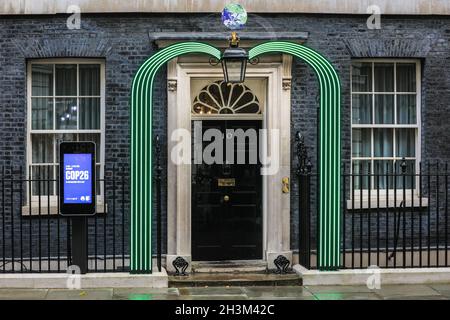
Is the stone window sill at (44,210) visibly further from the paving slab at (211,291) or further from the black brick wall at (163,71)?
the paving slab at (211,291)

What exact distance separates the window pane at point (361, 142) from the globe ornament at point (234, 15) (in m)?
2.56

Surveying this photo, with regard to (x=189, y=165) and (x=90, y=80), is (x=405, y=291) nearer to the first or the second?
(x=189, y=165)

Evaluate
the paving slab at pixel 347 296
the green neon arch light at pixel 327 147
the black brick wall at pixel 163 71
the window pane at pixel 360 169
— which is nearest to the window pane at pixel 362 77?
the black brick wall at pixel 163 71

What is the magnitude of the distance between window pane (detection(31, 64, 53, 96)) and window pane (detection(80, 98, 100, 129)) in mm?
540

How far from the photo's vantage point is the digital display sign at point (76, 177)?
1048 cm

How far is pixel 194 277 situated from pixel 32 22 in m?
4.52

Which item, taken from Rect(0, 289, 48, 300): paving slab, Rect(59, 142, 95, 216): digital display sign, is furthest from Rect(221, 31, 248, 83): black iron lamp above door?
Rect(0, 289, 48, 300): paving slab

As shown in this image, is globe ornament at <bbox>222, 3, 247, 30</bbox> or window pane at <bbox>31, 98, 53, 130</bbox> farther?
window pane at <bbox>31, 98, 53, 130</bbox>

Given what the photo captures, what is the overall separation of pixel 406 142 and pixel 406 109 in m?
0.53

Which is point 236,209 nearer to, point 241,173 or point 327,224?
point 241,173

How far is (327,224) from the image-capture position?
36.1ft

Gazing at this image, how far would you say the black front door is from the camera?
12.2 metres

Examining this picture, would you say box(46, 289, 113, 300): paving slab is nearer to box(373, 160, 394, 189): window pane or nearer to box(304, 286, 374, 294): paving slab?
box(304, 286, 374, 294): paving slab

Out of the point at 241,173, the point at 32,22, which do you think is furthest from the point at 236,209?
the point at 32,22
